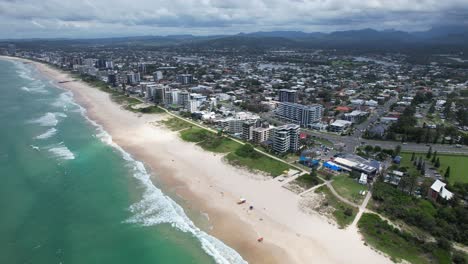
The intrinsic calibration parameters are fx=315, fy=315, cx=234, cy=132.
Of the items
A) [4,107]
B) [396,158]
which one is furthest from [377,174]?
[4,107]

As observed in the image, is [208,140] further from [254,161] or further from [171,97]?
[171,97]

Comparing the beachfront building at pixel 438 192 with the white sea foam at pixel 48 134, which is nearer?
the beachfront building at pixel 438 192

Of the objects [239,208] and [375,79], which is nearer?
[239,208]

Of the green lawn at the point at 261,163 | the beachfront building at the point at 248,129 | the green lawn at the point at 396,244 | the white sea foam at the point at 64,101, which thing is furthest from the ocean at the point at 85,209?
the white sea foam at the point at 64,101

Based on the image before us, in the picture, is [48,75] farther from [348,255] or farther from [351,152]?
[348,255]

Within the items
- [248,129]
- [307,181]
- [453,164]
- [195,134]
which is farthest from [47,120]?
[453,164]

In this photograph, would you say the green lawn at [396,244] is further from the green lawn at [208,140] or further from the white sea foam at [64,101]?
the white sea foam at [64,101]

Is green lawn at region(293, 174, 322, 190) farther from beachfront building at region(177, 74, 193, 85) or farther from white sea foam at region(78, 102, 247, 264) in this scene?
beachfront building at region(177, 74, 193, 85)

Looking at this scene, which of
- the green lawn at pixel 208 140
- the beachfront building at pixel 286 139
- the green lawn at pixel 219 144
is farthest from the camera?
the green lawn at pixel 208 140
